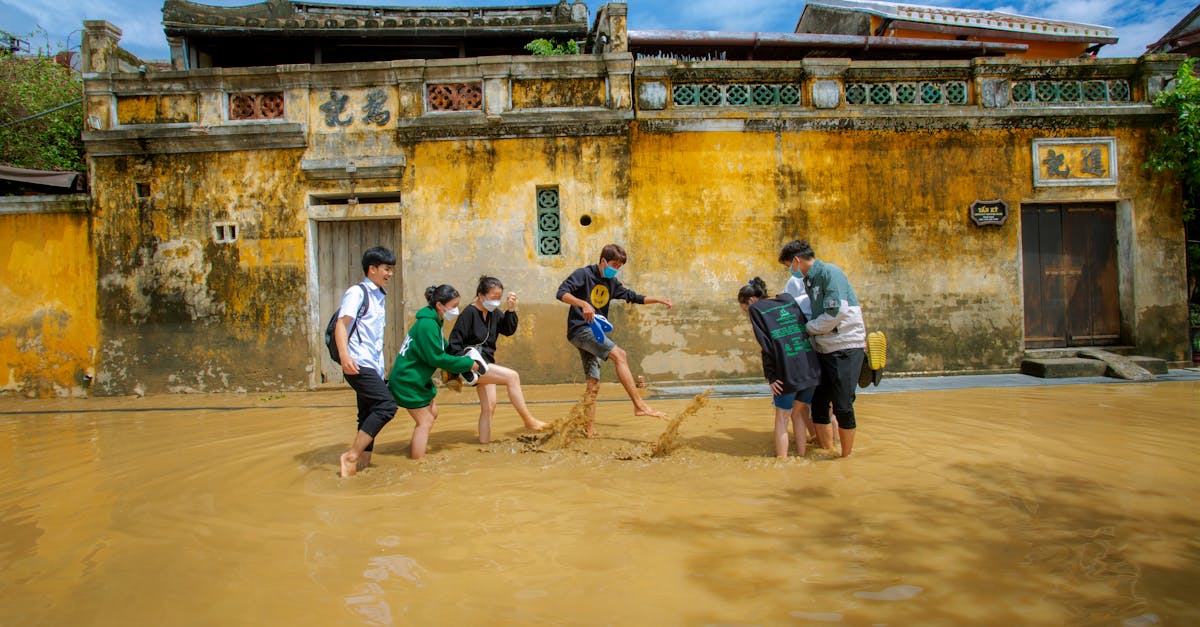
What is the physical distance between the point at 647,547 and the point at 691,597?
52cm

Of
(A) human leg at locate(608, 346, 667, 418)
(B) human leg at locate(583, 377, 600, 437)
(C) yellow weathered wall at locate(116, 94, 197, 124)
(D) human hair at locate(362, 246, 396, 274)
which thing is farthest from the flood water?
(C) yellow weathered wall at locate(116, 94, 197, 124)

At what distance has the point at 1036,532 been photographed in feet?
10.5

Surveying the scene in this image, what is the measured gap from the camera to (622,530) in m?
3.35

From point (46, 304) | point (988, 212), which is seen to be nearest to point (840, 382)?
point (988, 212)

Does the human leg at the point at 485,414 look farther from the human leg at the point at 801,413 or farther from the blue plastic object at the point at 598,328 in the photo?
the human leg at the point at 801,413

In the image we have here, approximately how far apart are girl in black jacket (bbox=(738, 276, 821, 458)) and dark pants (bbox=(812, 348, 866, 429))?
8cm

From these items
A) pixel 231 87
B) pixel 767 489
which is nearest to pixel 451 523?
pixel 767 489

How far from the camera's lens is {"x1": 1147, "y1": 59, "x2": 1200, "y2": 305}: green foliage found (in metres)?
9.15

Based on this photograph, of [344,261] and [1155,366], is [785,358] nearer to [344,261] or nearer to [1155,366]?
[344,261]

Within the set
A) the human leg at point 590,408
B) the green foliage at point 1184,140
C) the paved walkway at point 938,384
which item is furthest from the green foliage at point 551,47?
the green foliage at point 1184,140

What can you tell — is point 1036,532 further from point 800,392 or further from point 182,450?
point 182,450

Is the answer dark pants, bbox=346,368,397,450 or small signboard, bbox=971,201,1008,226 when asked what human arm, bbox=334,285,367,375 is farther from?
small signboard, bbox=971,201,1008,226

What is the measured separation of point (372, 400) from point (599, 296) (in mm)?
2140

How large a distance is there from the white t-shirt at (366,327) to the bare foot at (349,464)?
55 centimetres
